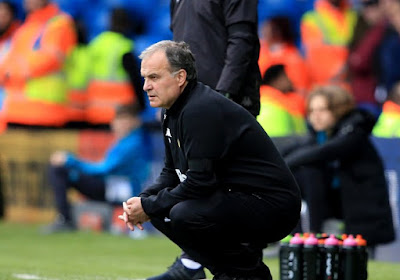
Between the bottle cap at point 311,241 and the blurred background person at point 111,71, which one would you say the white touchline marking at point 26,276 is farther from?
the blurred background person at point 111,71

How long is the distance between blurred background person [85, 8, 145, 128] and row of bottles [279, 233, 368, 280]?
21.9 ft

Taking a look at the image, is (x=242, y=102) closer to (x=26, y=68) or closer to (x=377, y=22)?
(x=377, y=22)

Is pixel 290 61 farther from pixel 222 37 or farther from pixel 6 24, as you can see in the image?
pixel 222 37

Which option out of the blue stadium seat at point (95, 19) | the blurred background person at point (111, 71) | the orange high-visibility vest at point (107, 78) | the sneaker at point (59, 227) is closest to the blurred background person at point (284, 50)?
the blurred background person at point (111, 71)

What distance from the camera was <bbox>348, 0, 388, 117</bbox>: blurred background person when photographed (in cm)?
1281

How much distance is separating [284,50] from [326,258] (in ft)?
20.3

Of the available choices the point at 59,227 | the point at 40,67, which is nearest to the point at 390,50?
the point at 59,227

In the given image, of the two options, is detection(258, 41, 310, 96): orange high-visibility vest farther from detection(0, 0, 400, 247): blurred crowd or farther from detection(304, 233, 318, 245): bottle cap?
detection(304, 233, 318, 245): bottle cap

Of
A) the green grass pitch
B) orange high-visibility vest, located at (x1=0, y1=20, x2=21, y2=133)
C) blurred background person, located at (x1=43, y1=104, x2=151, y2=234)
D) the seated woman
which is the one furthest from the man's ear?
orange high-visibility vest, located at (x1=0, y1=20, x2=21, y2=133)

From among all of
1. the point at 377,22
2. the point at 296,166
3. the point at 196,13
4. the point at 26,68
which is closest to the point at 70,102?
the point at 26,68

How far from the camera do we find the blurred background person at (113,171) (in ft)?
42.1

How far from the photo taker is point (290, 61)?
1338 centimetres

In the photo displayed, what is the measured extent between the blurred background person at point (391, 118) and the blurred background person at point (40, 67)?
4.06 m

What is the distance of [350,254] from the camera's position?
24.4 feet
